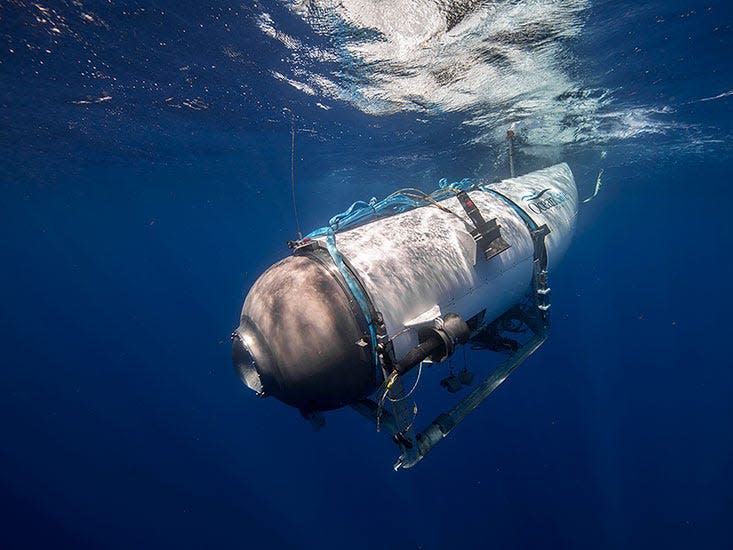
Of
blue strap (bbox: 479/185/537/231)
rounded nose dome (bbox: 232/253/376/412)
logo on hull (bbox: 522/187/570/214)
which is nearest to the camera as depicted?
rounded nose dome (bbox: 232/253/376/412)

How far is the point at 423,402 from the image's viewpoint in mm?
18891

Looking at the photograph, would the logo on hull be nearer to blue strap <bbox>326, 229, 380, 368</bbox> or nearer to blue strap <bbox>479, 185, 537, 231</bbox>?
blue strap <bbox>479, 185, 537, 231</bbox>

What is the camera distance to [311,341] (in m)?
2.82

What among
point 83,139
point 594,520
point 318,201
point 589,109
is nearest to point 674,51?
point 589,109

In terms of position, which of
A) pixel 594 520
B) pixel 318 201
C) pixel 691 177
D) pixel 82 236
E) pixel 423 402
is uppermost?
pixel 82 236

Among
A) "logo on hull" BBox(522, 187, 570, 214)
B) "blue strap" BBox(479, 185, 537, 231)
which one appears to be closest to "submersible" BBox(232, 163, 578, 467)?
"blue strap" BBox(479, 185, 537, 231)

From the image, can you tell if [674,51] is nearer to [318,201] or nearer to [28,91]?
[28,91]

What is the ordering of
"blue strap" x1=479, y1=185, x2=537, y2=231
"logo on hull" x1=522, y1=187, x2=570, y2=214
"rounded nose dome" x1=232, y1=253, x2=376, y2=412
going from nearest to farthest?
"rounded nose dome" x1=232, y1=253, x2=376, y2=412
"blue strap" x1=479, y1=185, x2=537, y2=231
"logo on hull" x1=522, y1=187, x2=570, y2=214

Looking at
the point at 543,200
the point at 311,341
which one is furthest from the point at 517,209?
the point at 311,341

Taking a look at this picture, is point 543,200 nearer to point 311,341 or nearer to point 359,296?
point 359,296

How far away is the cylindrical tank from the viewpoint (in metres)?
2.84

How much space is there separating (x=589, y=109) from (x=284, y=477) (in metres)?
22.9

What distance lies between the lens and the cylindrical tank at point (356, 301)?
284 cm

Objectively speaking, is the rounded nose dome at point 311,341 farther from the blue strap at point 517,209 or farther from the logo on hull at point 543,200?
the logo on hull at point 543,200
